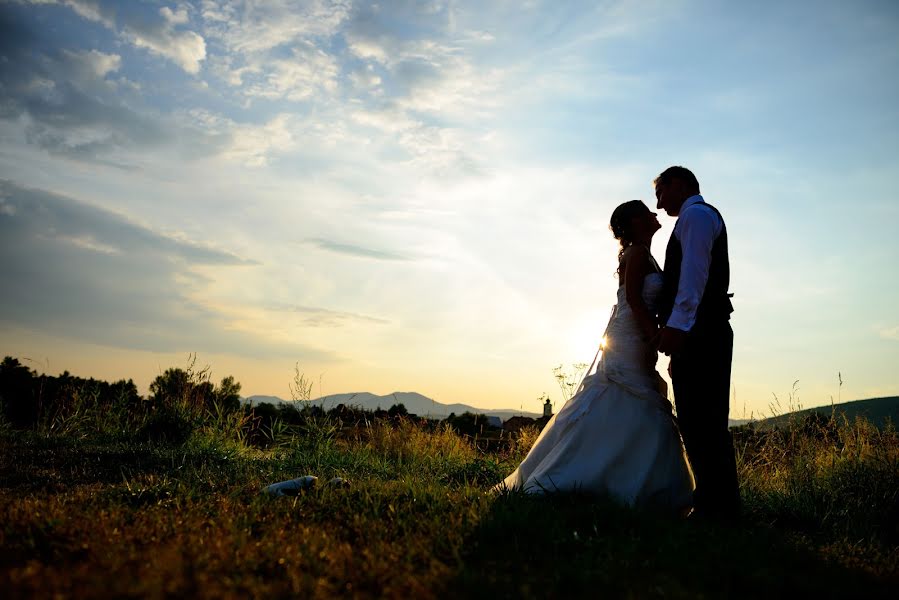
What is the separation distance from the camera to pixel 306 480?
5707 millimetres

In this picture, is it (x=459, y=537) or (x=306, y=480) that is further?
(x=306, y=480)

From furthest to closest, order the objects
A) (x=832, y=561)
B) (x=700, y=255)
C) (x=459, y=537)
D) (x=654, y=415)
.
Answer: (x=654, y=415), (x=700, y=255), (x=832, y=561), (x=459, y=537)

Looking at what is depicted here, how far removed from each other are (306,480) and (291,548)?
81.6 inches

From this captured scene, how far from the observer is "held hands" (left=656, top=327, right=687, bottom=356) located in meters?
5.16

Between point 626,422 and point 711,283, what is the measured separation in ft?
4.46

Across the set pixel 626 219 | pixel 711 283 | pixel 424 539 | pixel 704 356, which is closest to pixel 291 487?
pixel 424 539

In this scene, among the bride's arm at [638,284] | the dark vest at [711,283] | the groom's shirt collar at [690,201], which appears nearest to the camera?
the dark vest at [711,283]

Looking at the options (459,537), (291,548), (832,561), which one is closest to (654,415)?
(832,561)

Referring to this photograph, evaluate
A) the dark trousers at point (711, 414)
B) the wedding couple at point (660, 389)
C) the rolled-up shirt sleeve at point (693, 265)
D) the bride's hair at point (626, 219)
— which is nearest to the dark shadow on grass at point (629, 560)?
the dark trousers at point (711, 414)

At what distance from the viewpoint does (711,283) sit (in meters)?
5.33

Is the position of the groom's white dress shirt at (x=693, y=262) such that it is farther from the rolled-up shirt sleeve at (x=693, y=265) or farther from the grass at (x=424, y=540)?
the grass at (x=424, y=540)

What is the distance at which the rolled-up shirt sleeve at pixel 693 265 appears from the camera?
16.9 feet

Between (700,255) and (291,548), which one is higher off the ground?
(700,255)

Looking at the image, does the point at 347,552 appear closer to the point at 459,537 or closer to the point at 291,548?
the point at 291,548
